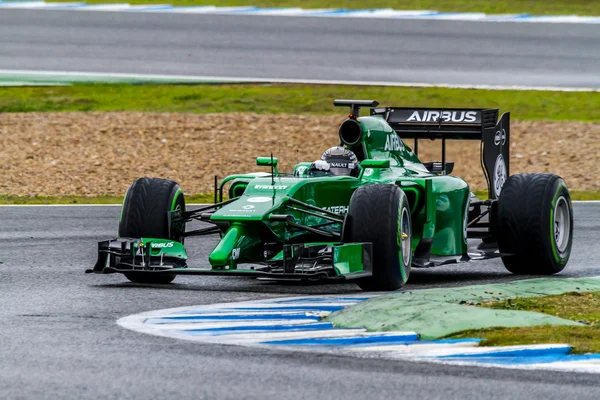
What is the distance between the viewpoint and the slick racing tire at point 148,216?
11.7 metres

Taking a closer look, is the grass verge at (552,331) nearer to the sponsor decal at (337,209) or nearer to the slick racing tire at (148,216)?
the sponsor decal at (337,209)

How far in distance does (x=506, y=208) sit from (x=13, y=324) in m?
5.30

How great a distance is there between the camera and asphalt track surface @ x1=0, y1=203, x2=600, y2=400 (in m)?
6.94

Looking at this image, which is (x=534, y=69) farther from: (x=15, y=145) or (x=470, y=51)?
(x=15, y=145)

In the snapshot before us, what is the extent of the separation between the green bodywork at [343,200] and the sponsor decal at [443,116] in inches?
29.9

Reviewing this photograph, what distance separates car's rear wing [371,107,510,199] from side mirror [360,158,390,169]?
68.6 inches

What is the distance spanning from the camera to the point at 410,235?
451 inches

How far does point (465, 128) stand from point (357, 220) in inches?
126

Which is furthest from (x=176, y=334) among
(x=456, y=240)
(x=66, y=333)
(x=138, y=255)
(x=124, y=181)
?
(x=124, y=181)

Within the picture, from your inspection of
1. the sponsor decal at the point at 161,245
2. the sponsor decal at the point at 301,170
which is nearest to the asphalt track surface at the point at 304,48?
the sponsor decal at the point at 301,170

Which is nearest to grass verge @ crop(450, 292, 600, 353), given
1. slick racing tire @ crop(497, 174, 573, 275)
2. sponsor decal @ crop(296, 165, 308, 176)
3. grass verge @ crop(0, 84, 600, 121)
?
slick racing tire @ crop(497, 174, 573, 275)

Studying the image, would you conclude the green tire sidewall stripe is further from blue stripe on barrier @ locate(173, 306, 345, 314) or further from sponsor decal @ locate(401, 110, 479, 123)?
blue stripe on barrier @ locate(173, 306, 345, 314)

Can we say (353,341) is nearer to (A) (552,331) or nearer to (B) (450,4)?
(A) (552,331)

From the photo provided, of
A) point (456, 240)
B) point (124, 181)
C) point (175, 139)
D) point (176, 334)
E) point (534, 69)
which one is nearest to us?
point (176, 334)
